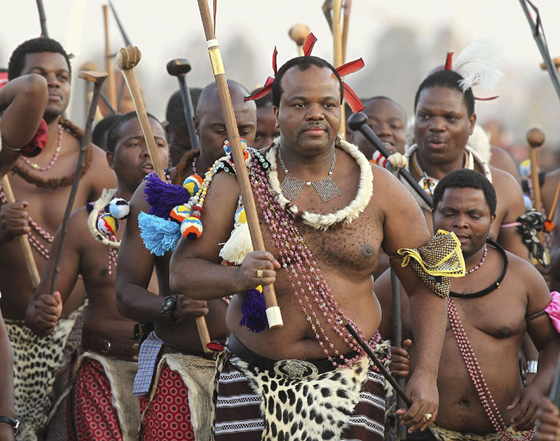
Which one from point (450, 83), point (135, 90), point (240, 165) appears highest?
point (135, 90)

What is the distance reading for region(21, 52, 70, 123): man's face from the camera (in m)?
6.55

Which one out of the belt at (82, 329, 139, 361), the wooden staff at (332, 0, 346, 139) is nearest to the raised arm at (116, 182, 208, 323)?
the belt at (82, 329, 139, 361)

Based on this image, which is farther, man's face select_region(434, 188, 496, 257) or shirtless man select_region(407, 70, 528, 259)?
shirtless man select_region(407, 70, 528, 259)

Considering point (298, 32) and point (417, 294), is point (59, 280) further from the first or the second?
point (298, 32)

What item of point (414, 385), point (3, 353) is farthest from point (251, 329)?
point (3, 353)

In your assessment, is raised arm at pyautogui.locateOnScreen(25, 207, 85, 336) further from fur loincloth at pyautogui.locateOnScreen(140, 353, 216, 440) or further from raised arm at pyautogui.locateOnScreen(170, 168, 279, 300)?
raised arm at pyautogui.locateOnScreen(170, 168, 279, 300)

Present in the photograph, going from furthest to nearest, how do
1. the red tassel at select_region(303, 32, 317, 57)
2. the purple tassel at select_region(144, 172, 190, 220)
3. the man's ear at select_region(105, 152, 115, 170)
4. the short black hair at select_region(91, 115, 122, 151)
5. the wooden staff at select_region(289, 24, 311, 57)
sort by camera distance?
the short black hair at select_region(91, 115, 122, 151) → the wooden staff at select_region(289, 24, 311, 57) → the man's ear at select_region(105, 152, 115, 170) → the red tassel at select_region(303, 32, 317, 57) → the purple tassel at select_region(144, 172, 190, 220)

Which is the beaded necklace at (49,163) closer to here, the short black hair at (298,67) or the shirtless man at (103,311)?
the shirtless man at (103,311)

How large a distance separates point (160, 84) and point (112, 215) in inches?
556

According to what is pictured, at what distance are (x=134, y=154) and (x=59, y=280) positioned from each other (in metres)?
0.94

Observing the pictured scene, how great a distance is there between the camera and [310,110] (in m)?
→ 3.92

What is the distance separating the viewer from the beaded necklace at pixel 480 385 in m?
4.82

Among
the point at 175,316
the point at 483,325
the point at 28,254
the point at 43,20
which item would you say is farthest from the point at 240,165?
the point at 43,20

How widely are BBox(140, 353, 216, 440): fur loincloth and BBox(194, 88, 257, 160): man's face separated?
45.0 inches
